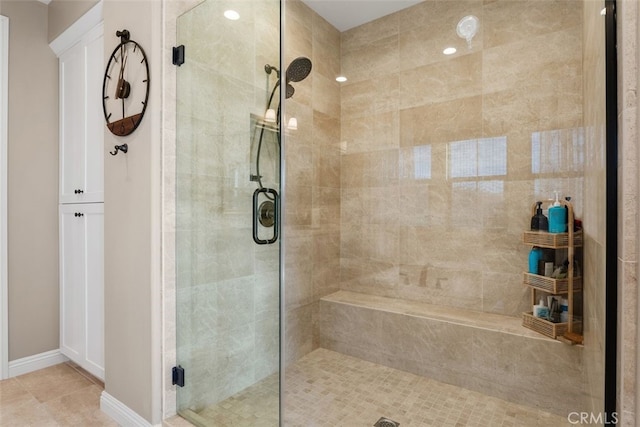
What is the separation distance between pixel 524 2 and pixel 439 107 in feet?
2.60

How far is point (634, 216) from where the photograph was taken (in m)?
0.70

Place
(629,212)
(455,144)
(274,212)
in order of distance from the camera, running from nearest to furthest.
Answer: (629,212)
(274,212)
(455,144)

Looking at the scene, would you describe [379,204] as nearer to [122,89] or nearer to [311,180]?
[311,180]

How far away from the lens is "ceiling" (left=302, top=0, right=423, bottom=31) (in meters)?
2.54

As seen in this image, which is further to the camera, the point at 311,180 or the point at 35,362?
the point at 311,180

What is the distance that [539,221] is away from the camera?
2.01 m

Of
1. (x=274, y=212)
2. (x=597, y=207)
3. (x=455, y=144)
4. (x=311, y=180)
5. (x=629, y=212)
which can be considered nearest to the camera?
(x=629, y=212)

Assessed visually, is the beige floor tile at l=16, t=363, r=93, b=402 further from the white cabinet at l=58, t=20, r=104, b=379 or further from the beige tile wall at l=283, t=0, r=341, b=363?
the beige tile wall at l=283, t=0, r=341, b=363

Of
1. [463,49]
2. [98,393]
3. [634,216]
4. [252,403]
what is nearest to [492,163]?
[463,49]

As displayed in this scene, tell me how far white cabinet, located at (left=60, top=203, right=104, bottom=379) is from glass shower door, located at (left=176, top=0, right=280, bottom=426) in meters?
0.75

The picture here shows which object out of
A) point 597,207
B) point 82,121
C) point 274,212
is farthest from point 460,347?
point 82,121

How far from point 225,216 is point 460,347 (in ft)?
5.30

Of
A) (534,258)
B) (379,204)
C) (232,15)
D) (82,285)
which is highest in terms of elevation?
(232,15)

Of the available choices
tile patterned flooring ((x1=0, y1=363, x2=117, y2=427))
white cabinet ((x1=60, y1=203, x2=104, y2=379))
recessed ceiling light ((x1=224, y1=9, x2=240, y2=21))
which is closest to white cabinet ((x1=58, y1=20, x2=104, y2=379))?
white cabinet ((x1=60, y1=203, x2=104, y2=379))
